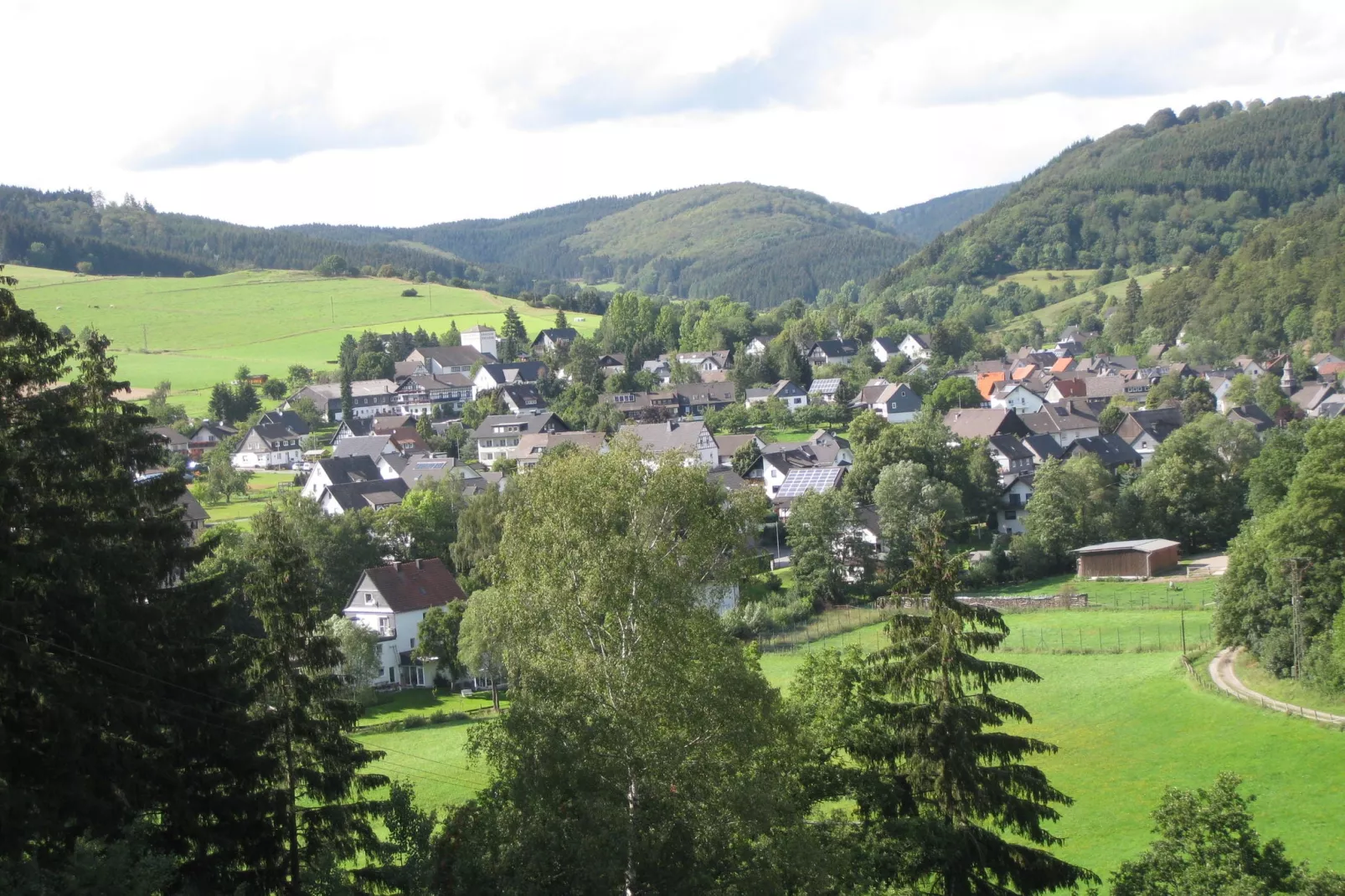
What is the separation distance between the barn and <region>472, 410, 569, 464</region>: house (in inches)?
1428

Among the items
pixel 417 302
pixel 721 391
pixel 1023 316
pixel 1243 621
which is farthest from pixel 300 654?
pixel 1023 316

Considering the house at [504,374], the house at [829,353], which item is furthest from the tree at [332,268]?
the house at [829,353]

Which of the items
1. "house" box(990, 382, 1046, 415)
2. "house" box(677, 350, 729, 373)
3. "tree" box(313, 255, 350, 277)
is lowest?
"house" box(990, 382, 1046, 415)

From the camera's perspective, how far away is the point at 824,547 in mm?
44938

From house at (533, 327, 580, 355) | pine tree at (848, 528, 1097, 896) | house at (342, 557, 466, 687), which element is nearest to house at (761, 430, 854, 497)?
house at (342, 557, 466, 687)

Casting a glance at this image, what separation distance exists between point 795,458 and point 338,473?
76.2 ft

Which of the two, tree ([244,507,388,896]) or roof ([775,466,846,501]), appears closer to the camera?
tree ([244,507,388,896])

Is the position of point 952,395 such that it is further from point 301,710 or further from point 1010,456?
point 301,710

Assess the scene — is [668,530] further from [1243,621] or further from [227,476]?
[227,476]

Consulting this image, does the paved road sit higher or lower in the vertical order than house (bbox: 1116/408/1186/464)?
lower

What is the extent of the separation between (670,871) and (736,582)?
8068mm

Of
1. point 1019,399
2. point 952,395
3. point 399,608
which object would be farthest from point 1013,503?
point 1019,399

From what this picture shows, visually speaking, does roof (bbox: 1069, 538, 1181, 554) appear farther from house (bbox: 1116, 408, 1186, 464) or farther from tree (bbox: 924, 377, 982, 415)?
tree (bbox: 924, 377, 982, 415)

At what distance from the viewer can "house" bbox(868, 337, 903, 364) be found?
10175 cm
